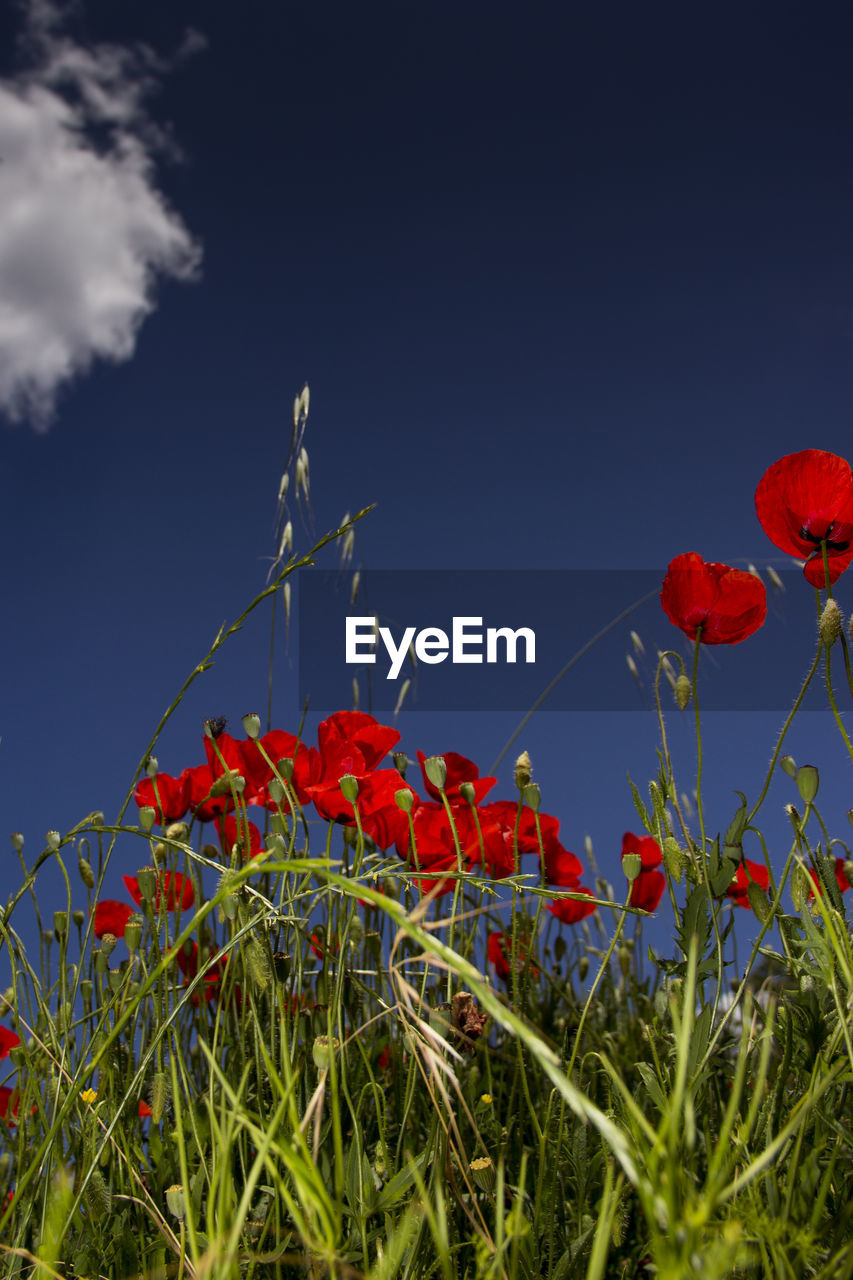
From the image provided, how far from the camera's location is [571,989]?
Result: 1425 mm

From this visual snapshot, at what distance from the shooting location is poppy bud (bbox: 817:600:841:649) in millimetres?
780

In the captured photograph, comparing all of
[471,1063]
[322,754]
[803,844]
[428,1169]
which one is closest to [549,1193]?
[428,1169]

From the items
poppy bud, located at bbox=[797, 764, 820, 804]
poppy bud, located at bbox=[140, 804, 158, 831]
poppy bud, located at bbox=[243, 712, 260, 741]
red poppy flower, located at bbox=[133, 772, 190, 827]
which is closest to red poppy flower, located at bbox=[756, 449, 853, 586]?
poppy bud, located at bbox=[797, 764, 820, 804]

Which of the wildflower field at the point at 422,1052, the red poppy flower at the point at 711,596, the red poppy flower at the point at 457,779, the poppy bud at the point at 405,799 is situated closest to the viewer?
the wildflower field at the point at 422,1052

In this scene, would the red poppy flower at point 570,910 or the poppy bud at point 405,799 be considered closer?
the poppy bud at point 405,799

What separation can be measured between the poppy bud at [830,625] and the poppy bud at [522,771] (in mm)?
299

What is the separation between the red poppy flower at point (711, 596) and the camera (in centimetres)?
97

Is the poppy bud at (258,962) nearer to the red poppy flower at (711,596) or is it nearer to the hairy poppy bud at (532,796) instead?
the hairy poppy bud at (532,796)

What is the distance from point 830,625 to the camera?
0.78 metres

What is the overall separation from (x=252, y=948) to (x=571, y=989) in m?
0.83

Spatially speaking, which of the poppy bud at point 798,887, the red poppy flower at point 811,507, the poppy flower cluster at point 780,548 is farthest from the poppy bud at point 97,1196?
the red poppy flower at point 811,507

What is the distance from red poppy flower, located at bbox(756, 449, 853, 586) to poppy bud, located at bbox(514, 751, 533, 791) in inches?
13.2

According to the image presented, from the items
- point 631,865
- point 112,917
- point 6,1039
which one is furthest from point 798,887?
point 6,1039

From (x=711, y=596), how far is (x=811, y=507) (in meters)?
0.14
